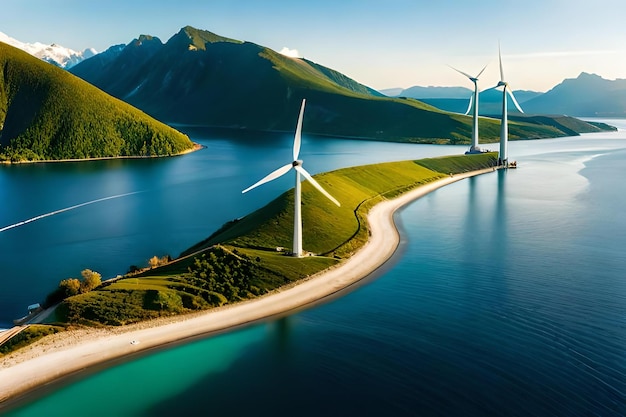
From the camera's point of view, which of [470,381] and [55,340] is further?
[55,340]

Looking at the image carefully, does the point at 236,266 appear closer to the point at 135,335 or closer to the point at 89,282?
the point at 135,335

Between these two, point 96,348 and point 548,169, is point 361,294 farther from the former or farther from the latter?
point 548,169

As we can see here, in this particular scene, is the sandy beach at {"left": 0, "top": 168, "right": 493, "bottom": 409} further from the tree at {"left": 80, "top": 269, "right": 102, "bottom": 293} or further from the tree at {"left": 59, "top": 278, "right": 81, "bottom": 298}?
the tree at {"left": 80, "top": 269, "right": 102, "bottom": 293}

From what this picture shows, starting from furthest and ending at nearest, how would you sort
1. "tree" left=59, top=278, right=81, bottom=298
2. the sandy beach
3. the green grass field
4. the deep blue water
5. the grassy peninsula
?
"tree" left=59, top=278, right=81, bottom=298 < the grassy peninsula < the green grass field < the sandy beach < the deep blue water

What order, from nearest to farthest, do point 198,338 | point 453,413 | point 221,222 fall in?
point 453,413
point 198,338
point 221,222

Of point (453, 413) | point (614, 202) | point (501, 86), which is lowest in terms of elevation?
point (453, 413)

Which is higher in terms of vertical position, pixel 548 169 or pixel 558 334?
pixel 548 169

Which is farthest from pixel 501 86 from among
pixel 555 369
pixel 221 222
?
pixel 555 369

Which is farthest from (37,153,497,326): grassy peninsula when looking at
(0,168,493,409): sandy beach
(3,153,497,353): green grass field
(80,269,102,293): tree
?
(0,168,493,409): sandy beach
